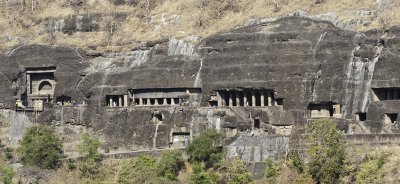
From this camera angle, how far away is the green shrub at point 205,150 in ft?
276

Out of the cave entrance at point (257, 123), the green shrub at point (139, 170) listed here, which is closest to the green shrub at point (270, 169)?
the cave entrance at point (257, 123)

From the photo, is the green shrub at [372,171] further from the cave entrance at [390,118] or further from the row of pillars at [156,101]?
the row of pillars at [156,101]

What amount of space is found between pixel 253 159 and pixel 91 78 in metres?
20.3

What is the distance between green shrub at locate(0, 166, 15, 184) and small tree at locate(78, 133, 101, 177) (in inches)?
192

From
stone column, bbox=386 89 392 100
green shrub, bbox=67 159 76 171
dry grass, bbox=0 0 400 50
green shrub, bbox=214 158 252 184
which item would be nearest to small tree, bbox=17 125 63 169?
green shrub, bbox=67 159 76 171

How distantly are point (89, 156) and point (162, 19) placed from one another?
1747 cm

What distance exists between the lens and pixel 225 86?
90062 mm

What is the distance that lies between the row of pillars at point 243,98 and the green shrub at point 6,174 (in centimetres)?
1558

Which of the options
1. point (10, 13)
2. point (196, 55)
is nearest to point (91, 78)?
point (196, 55)

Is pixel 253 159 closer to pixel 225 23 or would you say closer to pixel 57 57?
pixel 225 23

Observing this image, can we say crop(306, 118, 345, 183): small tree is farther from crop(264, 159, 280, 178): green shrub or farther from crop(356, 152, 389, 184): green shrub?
crop(264, 159, 280, 178): green shrub

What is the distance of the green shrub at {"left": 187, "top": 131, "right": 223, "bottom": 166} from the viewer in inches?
3307

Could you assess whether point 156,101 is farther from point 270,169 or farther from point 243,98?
Result: point 270,169

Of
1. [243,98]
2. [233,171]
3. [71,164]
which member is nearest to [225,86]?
[243,98]
